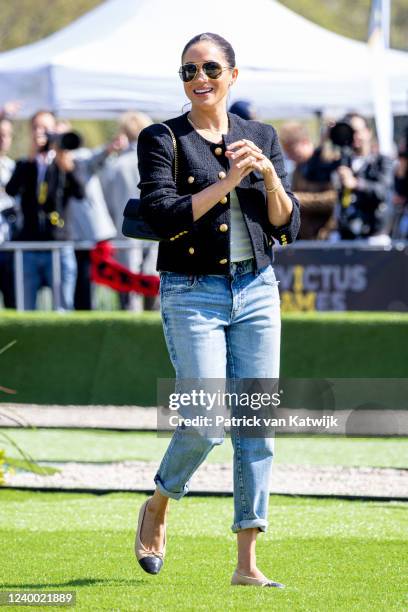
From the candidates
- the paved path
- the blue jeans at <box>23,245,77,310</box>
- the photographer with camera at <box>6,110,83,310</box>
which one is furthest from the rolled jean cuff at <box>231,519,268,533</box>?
the photographer with camera at <box>6,110,83,310</box>

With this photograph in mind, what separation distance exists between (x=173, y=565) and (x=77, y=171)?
854cm

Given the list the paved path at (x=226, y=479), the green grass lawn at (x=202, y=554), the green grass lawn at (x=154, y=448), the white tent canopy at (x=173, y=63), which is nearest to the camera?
the green grass lawn at (x=202, y=554)

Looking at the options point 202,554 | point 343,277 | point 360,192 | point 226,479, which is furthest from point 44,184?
point 202,554

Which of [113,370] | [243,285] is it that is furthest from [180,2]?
[243,285]

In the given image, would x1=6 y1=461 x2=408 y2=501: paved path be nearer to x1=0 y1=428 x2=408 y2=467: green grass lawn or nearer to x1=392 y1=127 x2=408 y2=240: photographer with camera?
x1=0 y1=428 x2=408 y2=467: green grass lawn

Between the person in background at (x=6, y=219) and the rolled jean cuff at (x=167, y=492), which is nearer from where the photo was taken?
the rolled jean cuff at (x=167, y=492)

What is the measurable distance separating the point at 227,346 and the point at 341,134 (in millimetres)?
9111

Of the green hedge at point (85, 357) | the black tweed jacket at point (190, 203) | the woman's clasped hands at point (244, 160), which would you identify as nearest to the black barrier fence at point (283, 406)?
the black tweed jacket at point (190, 203)

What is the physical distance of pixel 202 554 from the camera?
6.67 m

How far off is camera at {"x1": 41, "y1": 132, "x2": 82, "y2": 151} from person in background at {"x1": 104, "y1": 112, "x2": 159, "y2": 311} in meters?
0.61

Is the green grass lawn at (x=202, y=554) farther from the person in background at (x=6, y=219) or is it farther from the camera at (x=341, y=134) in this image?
the camera at (x=341, y=134)

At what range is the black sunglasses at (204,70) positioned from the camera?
217 inches

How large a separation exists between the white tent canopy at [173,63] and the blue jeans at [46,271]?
3088 millimetres

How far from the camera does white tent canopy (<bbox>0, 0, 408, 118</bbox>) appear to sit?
53.9 ft
